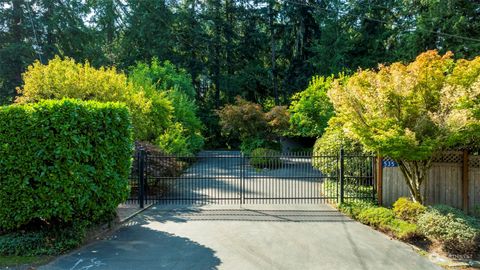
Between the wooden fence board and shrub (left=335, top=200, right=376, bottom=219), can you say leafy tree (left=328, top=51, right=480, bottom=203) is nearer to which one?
the wooden fence board

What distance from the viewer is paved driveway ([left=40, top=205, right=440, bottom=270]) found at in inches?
216

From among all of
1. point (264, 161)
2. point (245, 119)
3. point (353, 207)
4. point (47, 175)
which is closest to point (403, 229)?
point (353, 207)

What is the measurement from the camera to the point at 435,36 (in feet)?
61.0

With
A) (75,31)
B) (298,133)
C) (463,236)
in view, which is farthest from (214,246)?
(75,31)

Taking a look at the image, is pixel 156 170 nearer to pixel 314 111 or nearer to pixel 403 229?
pixel 403 229

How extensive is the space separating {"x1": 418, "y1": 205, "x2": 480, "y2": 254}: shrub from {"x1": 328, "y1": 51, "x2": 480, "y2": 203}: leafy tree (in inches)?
54.1

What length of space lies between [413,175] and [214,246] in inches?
203

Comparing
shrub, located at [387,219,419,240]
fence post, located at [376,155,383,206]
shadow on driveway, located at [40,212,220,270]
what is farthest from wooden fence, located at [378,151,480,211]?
shadow on driveway, located at [40,212,220,270]

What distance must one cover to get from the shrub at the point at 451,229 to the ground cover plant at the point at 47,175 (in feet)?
20.5

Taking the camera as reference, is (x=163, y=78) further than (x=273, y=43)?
No

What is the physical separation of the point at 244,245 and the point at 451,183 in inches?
225

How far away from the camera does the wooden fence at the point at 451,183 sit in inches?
328

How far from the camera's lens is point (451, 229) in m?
6.05

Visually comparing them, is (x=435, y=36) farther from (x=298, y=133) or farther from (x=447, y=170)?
(x=447, y=170)
